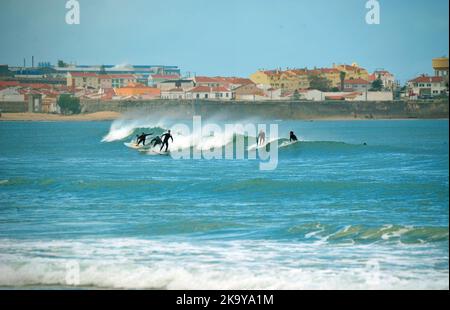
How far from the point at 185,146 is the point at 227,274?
2315 centimetres

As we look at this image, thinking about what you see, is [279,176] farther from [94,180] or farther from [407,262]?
[407,262]

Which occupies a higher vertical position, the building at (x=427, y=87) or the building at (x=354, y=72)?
the building at (x=354, y=72)

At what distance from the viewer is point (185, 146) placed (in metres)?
33.8

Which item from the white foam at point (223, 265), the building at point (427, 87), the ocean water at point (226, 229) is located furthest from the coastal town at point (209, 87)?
the white foam at point (223, 265)

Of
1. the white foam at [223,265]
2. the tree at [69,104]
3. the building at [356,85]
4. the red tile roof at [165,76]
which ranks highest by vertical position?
the red tile roof at [165,76]

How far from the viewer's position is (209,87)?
103 meters

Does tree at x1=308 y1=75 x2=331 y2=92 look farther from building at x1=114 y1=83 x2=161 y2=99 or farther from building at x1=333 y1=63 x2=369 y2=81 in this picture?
building at x1=114 y1=83 x2=161 y2=99

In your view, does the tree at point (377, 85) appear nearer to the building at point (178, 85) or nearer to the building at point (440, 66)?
the building at point (440, 66)

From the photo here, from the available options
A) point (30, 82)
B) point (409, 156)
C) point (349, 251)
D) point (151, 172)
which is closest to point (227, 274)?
point (349, 251)

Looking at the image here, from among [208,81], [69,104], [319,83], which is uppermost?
[208,81]

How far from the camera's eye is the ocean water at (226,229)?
10836 mm

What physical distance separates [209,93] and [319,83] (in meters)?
17.1

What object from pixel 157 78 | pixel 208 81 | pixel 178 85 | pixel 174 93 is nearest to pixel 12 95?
pixel 174 93

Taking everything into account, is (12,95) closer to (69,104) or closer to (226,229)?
(69,104)
